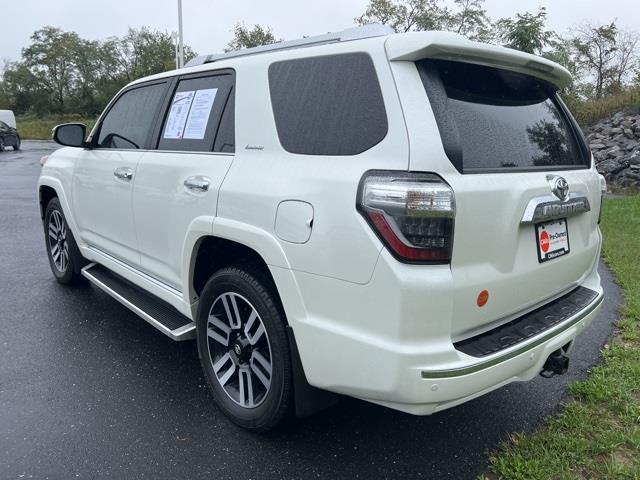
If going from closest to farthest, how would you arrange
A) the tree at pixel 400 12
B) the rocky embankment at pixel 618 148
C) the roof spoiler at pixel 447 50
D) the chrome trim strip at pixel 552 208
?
the roof spoiler at pixel 447 50 → the chrome trim strip at pixel 552 208 → the rocky embankment at pixel 618 148 → the tree at pixel 400 12

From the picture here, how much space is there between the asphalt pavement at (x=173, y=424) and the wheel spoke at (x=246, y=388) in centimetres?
18

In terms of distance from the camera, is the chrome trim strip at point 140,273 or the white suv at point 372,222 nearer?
the white suv at point 372,222

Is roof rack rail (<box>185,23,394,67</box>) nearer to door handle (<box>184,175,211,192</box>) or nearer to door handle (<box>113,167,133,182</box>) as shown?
door handle (<box>184,175,211,192</box>)

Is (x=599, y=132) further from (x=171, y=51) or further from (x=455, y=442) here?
(x=171, y=51)

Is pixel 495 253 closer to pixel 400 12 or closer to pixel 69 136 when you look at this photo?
pixel 69 136

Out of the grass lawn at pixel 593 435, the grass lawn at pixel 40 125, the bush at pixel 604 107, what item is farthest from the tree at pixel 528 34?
the grass lawn at pixel 40 125

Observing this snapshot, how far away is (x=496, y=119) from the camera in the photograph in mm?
2398

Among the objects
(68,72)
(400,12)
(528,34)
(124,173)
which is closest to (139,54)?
(68,72)

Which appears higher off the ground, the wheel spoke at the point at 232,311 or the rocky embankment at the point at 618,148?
the wheel spoke at the point at 232,311

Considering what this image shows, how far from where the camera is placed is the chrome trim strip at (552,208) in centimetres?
225

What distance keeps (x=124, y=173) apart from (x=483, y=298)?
103 inches

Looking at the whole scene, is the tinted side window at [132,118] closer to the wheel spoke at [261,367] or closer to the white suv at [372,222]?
the white suv at [372,222]

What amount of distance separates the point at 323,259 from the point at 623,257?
5.64 metres

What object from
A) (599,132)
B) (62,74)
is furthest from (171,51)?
(599,132)
